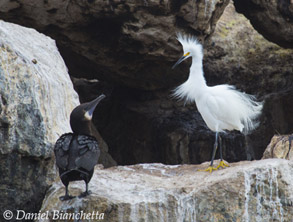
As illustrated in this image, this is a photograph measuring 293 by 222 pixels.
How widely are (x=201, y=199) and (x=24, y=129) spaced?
211 cm

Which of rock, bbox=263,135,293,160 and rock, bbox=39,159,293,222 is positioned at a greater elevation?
rock, bbox=39,159,293,222

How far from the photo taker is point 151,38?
9.55 m

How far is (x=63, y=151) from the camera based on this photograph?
530 cm

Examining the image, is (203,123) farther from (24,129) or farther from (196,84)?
(24,129)

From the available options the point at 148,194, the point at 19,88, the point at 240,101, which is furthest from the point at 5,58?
the point at 240,101

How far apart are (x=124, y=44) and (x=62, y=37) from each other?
4.10 ft

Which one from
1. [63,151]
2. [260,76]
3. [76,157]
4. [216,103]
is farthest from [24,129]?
[260,76]

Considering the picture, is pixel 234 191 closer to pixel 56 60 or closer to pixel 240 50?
pixel 56 60

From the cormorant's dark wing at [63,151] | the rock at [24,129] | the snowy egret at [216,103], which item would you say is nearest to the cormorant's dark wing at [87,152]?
the cormorant's dark wing at [63,151]

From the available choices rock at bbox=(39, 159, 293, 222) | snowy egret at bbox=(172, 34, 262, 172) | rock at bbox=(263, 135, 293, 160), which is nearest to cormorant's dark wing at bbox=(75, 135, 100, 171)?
rock at bbox=(39, 159, 293, 222)

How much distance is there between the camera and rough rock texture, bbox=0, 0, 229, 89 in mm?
9133

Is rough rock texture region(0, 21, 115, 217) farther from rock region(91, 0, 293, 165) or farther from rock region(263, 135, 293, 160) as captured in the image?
rock region(91, 0, 293, 165)

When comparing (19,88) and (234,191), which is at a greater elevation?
(19,88)

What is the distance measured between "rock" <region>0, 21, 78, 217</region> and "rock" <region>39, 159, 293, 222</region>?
301 millimetres
